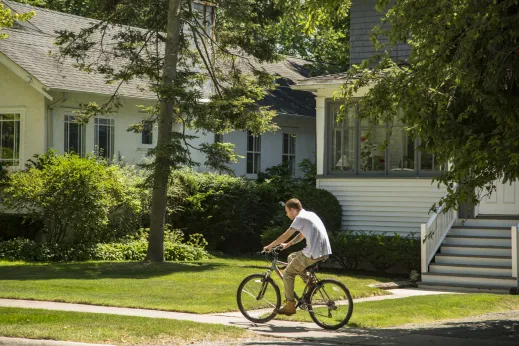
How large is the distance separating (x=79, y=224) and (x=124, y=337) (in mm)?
11197

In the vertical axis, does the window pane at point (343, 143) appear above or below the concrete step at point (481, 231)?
above

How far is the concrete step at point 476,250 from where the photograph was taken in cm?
1880

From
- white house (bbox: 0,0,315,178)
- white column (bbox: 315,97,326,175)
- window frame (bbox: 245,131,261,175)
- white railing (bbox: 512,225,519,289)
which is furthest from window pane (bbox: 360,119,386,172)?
window frame (bbox: 245,131,261,175)

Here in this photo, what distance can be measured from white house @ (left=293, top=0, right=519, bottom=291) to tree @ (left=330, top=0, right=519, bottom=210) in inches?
284

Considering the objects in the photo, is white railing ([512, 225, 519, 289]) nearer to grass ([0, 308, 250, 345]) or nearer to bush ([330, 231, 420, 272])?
bush ([330, 231, 420, 272])

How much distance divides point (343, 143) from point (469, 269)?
5229 millimetres

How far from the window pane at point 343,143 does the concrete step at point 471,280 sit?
4.50 metres

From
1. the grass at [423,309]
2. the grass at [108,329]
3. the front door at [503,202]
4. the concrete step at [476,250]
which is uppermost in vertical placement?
the front door at [503,202]

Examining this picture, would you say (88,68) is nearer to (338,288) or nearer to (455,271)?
(455,271)

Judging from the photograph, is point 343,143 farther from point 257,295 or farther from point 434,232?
point 257,295

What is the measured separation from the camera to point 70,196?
69.3 ft

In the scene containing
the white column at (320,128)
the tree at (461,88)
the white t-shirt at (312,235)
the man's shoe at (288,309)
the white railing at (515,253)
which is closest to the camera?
the tree at (461,88)

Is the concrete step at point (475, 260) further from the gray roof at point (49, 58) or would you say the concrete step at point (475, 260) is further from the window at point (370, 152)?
the gray roof at point (49, 58)

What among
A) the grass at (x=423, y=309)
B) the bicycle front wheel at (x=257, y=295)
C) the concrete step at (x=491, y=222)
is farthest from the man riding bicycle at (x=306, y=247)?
the concrete step at (x=491, y=222)
